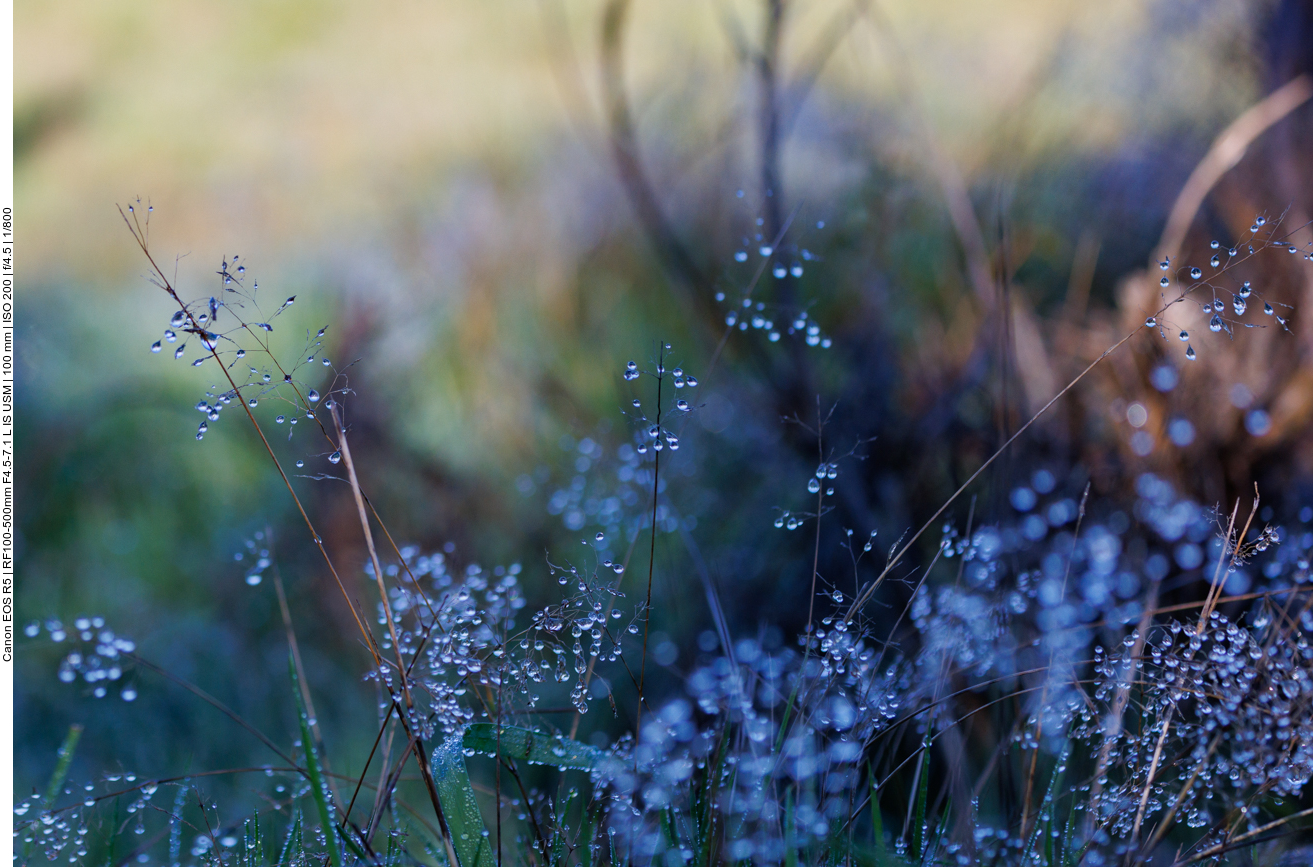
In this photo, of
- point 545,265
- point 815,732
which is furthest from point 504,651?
point 545,265

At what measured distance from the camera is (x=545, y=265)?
111 centimetres

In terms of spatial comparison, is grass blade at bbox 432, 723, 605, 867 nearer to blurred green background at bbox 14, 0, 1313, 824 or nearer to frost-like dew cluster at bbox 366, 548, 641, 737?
frost-like dew cluster at bbox 366, 548, 641, 737

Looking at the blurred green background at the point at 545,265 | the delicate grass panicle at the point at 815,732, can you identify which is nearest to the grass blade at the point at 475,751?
the delicate grass panicle at the point at 815,732

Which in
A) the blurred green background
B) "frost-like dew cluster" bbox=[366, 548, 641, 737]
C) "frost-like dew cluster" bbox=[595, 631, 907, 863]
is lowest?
"frost-like dew cluster" bbox=[595, 631, 907, 863]

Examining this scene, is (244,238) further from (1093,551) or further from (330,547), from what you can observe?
(1093,551)

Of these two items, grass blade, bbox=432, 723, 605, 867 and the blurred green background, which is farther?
the blurred green background

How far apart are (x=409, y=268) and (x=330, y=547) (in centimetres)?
42

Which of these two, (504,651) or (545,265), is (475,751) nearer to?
(504,651)

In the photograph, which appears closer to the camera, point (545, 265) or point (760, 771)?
point (760, 771)

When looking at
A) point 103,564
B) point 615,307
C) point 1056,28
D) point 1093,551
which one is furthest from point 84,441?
point 1056,28

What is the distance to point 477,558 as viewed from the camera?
872 mm

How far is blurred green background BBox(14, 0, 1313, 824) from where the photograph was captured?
2.61 feet

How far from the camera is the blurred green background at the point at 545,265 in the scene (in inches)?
31.3

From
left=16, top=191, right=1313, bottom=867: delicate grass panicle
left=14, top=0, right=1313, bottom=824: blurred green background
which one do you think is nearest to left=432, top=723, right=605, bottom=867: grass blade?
left=16, top=191, right=1313, bottom=867: delicate grass panicle
